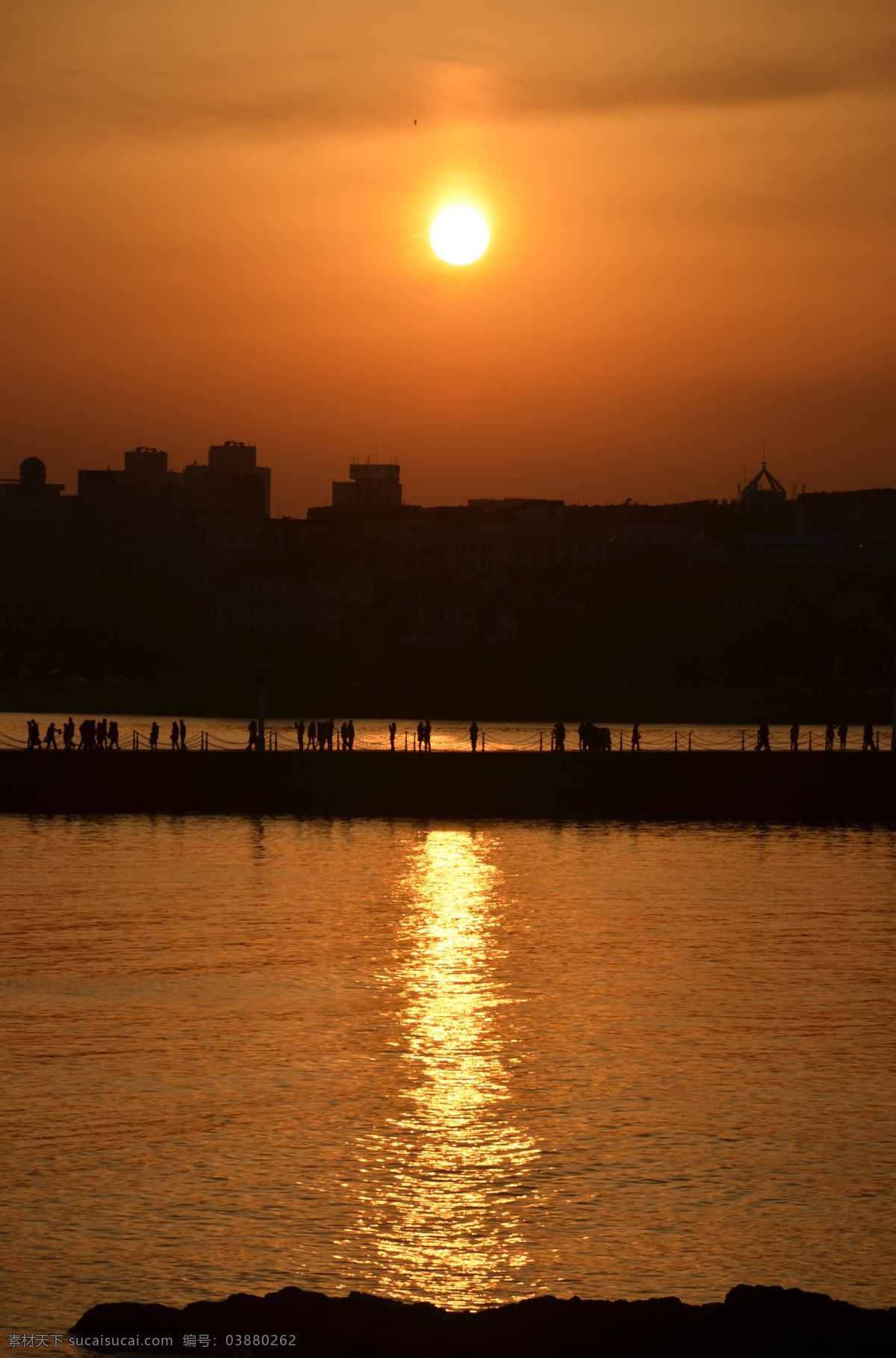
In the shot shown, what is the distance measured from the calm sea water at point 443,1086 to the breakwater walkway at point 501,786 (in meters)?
12.1

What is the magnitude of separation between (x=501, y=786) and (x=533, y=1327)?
3968cm

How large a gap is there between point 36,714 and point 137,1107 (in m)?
86.9

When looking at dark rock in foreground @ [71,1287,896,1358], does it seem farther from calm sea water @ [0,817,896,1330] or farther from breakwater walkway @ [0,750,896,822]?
breakwater walkway @ [0,750,896,822]

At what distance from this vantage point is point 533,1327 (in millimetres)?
11789

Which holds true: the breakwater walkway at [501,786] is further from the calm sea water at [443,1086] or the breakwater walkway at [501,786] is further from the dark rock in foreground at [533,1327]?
the dark rock in foreground at [533,1327]

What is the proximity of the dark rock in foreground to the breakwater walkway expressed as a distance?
38.8m

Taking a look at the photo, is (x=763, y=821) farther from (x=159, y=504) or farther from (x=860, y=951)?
(x=159, y=504)

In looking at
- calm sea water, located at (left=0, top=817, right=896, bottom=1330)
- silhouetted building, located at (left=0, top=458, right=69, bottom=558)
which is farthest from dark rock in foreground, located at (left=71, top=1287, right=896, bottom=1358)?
silhouetted building, located at (left=0, top=458, right=69, bottom=558)

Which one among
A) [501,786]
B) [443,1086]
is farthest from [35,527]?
[443,1086]

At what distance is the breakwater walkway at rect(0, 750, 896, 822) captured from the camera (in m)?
51.1

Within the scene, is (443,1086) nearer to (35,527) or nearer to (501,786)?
(501,786)

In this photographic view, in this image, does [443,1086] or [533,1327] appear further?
[443,1086]

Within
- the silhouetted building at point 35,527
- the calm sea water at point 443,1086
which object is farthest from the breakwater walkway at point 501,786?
the silhouetted building at point 35,527

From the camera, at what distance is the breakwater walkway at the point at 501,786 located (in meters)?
51.1
